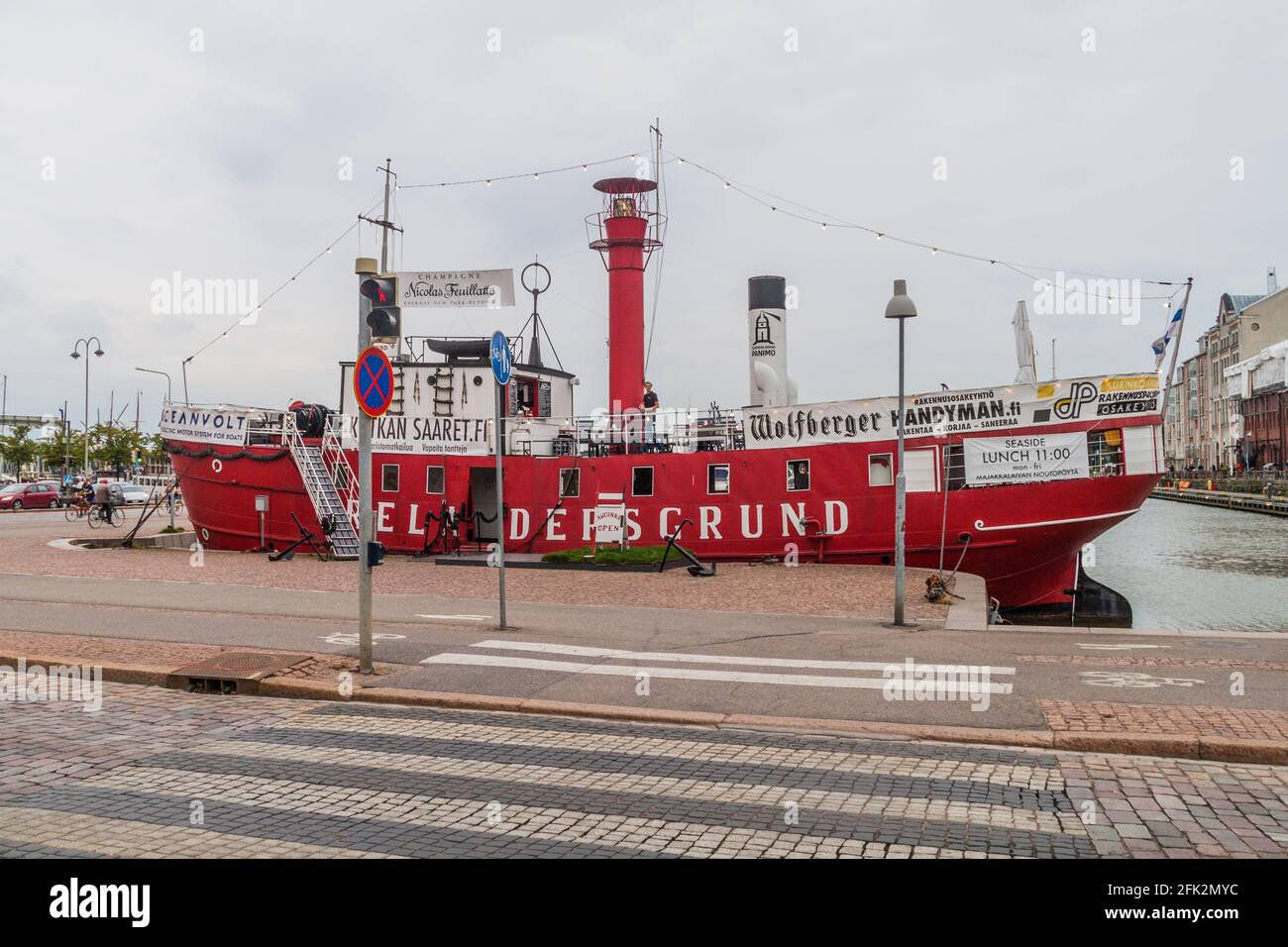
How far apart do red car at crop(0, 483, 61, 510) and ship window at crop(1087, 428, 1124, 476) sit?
5607 cm

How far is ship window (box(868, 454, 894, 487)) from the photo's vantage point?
76.0 ft

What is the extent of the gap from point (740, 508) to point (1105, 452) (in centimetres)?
817

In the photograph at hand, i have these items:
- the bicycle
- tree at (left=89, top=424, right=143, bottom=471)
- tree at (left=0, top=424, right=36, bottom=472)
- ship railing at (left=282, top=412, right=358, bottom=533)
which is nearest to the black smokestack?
ship railing at (left=282, top=412, right=358, bottom=533)

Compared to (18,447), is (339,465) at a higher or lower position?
lower

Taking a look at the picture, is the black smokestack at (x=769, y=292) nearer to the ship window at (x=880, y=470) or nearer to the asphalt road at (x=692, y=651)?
the ship window at (x=880, y=470)

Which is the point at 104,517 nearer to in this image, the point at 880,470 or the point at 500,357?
the point at 880,470

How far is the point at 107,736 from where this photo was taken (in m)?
8.45

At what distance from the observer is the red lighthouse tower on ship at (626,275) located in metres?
30.9

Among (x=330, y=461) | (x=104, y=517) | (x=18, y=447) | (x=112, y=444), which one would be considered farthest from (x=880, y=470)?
(x=18, y=447)

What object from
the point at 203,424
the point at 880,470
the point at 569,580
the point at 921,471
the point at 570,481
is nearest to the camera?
the point at 569,580

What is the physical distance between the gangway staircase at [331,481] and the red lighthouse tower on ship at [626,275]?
7.97 m

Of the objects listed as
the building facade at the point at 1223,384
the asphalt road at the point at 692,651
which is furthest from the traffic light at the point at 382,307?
the building facade at the point at 1223,384

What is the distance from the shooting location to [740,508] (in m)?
24.9
